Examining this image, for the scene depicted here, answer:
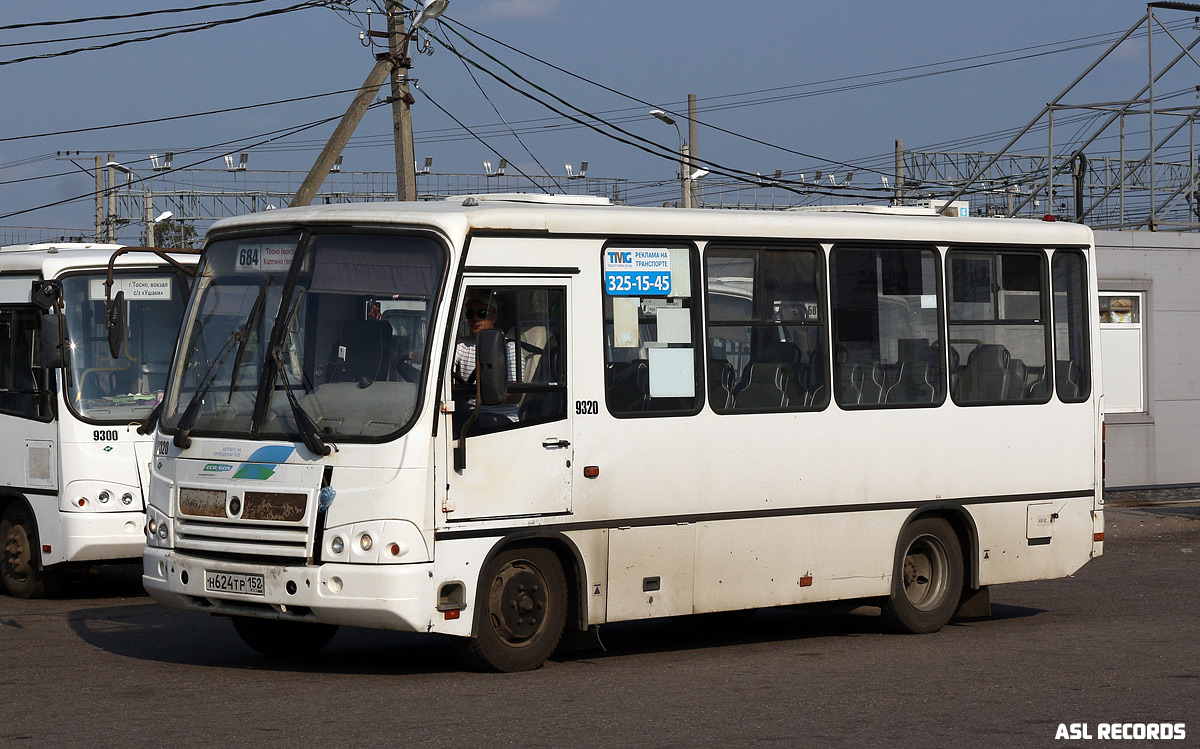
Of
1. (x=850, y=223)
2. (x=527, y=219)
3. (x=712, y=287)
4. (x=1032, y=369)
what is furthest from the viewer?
(x=1032, y=369)

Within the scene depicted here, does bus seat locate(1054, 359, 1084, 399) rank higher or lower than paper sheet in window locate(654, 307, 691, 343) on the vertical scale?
lower

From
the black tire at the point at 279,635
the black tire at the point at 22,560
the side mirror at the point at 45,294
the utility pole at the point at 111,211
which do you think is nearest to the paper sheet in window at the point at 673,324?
the black tire at the point at 279,635

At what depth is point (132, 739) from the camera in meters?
7.37

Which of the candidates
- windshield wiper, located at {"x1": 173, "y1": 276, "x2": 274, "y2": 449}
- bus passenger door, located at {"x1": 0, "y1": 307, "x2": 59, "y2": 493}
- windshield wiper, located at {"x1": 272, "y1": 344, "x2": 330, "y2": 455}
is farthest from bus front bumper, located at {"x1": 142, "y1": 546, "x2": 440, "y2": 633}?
bus passenger door, located at {"x1": 0, "y1": 307, "x2": 59, "y2": 493}

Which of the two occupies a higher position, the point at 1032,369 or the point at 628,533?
the point at 1032,369

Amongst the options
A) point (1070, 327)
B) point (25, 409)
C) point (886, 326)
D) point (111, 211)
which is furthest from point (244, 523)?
point (111, 211)

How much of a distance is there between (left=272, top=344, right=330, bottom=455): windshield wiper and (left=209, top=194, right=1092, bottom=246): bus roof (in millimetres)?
860

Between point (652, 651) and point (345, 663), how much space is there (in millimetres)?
2126

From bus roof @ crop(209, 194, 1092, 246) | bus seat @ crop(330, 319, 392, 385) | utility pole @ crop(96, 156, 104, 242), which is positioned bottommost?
bus seat @ crop(330, 319, 392, 385)

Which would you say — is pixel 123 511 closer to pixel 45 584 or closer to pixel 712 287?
pixel 45 584

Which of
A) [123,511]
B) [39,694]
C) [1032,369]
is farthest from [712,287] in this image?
[123,511]

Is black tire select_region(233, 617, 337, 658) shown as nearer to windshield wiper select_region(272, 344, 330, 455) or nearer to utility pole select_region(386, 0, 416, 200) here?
windshield wiper select_region(272, 344, 330, 455)

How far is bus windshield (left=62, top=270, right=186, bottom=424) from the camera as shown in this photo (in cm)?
1360

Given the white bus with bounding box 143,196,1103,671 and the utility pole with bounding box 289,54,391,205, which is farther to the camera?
the utility pole with bounding box 289,54,391,205
